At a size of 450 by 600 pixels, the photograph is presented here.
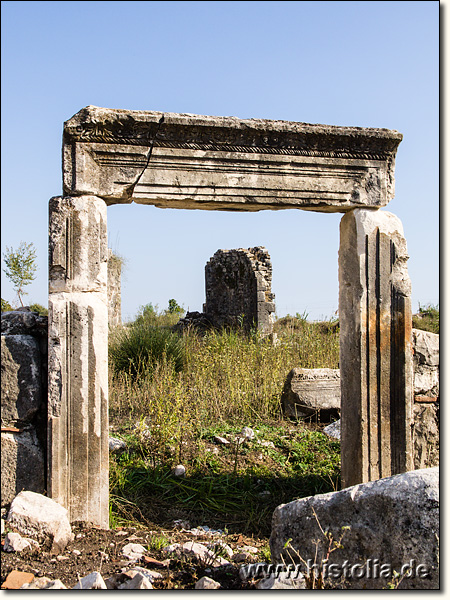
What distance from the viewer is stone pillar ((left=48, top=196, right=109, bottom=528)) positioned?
12.2 feet

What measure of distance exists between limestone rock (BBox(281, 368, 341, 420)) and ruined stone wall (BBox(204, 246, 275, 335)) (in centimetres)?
539

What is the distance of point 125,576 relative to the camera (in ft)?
9.86

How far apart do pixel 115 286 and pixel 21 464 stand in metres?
9.74

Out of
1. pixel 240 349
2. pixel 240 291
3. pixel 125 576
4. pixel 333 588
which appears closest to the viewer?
pixel 333 588

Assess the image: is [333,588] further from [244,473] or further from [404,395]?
[244,473]

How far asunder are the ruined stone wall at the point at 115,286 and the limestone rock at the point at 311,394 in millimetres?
6883

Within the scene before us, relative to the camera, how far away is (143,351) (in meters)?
8.23

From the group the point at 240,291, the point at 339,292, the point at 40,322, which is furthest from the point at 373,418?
the point at 240,291

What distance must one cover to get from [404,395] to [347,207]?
58.9 inches

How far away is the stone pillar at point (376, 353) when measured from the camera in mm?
4211

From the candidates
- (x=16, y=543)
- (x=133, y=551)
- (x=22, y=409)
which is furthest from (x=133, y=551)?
(x=22, y=409)

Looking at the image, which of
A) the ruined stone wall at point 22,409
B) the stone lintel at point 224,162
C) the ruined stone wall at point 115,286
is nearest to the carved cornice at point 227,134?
the stone lintel at point 224,162

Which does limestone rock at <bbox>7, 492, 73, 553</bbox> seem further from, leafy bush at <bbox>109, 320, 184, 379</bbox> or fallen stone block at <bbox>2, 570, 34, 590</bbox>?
leafy bush at <bbox>109, 320, 184, 379</bbox>

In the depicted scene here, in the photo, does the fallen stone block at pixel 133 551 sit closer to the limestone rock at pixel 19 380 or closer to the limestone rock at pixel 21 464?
the limestone rock at pixel 21 464
